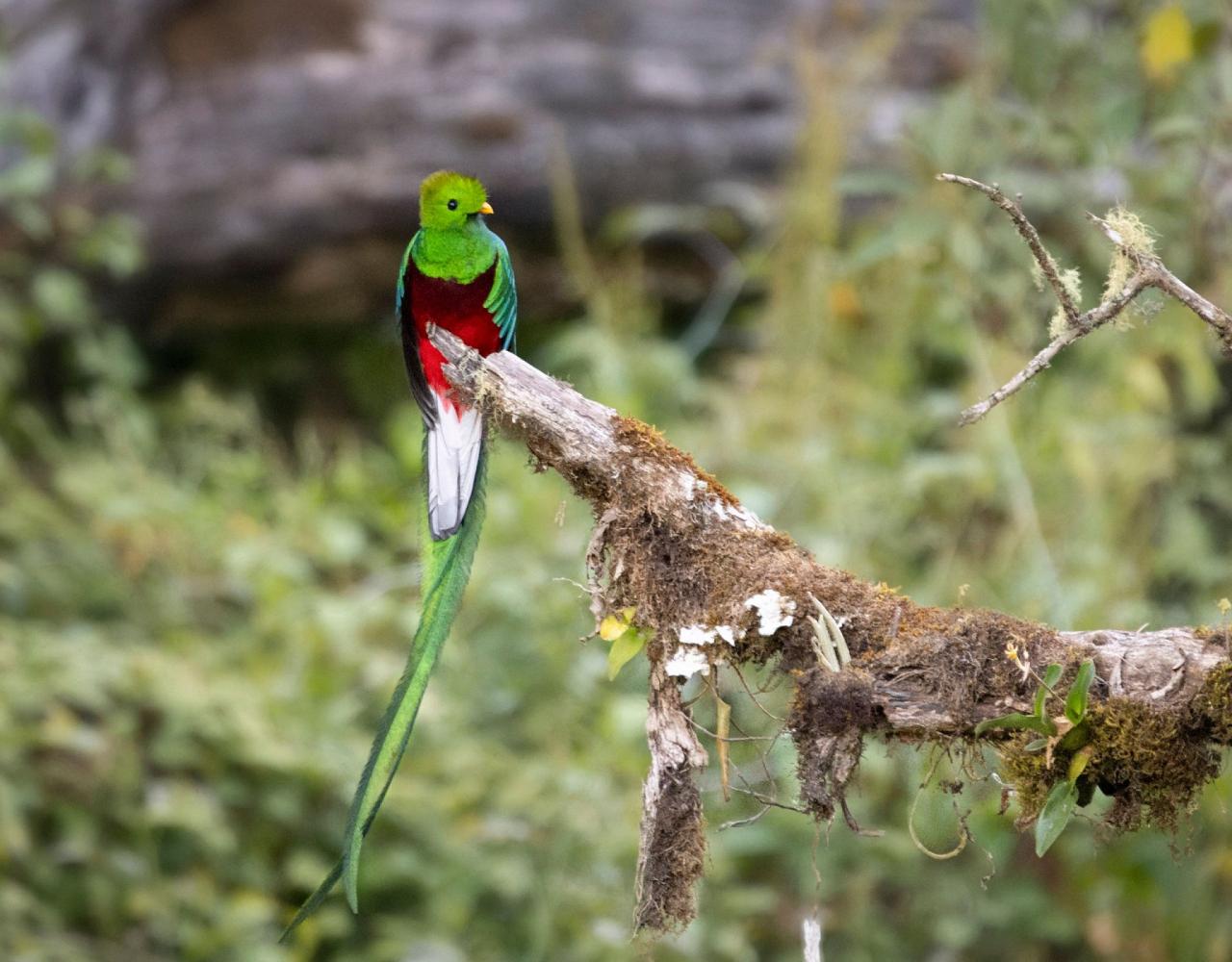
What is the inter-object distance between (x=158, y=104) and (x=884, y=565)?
3.29 metres

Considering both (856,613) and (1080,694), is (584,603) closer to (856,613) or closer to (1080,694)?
(856,613)

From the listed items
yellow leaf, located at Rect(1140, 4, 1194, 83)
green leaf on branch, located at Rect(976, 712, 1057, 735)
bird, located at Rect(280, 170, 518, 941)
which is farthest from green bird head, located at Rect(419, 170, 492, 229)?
yellow leaf, located at Rect(1140, 4, 1194, 83)

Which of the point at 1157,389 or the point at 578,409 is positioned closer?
the point at 578,409

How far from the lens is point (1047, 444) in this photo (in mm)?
4273

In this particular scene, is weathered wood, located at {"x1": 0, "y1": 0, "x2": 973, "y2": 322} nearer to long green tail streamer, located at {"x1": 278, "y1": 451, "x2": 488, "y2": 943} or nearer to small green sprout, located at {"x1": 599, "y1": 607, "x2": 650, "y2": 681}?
long green tail streamer, located at {"x1": 278, "y1": 451, "x2": 488, "y2": 943}

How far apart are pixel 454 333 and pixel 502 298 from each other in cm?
11

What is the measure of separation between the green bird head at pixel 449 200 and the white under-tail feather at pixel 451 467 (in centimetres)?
33

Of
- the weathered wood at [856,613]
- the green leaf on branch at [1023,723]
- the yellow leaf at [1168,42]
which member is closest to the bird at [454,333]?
the weathered wood at [856,613]

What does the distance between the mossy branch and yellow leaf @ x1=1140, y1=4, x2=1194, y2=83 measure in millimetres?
2292

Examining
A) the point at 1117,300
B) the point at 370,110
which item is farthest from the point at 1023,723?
the point at 370,110

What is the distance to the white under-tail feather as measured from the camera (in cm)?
232

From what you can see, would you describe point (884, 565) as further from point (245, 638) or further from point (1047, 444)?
point (245, 638)

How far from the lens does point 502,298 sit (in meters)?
2.49

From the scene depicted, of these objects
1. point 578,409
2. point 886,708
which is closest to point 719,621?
point 886,708
